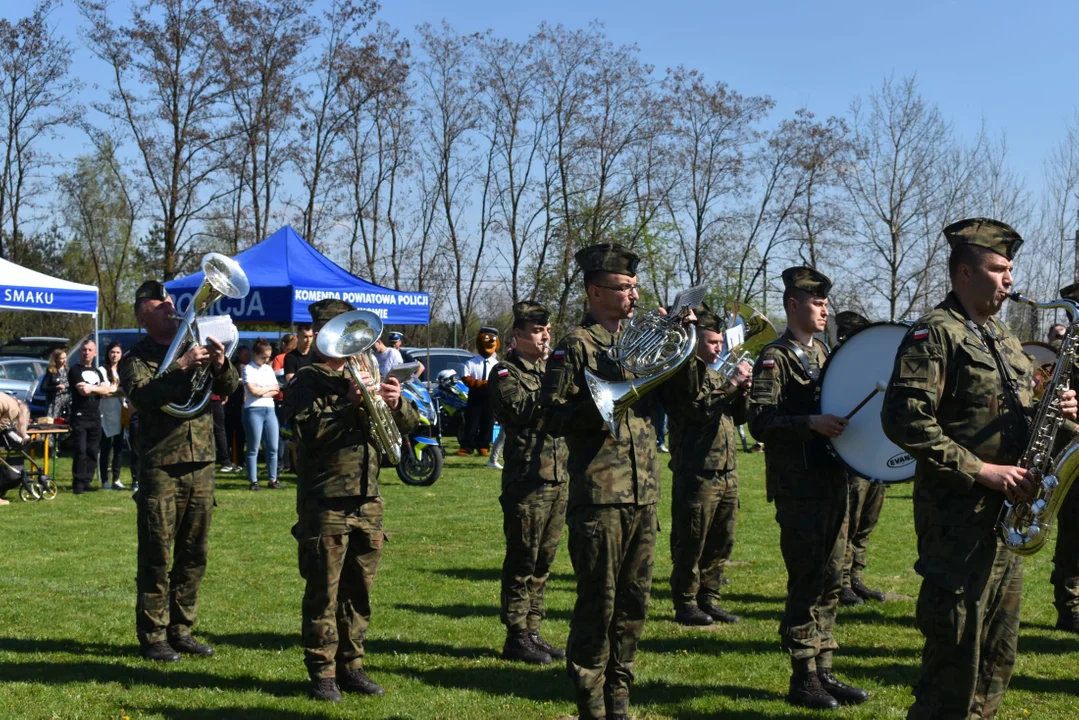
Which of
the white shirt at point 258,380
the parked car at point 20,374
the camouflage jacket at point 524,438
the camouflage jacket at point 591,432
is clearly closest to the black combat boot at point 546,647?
the camouflage jacket at point 524,438

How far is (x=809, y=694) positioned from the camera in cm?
553

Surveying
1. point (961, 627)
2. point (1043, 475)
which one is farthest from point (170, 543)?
point (1043, 475)

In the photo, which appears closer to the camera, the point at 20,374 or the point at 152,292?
the point at 152,292

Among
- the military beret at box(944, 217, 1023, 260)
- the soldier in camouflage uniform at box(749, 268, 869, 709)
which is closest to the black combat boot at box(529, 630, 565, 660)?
the soldier in camouflage uniform at box(749, 268, 869, 709)

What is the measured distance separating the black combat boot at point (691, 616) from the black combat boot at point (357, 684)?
247cm

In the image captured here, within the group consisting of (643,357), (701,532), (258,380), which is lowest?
(701,532)

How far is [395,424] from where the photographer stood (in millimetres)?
5652

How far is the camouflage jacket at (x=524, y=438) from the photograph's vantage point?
6.25 m

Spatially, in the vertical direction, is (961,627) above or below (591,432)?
below

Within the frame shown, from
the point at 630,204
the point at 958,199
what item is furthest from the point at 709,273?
the point at 958,199

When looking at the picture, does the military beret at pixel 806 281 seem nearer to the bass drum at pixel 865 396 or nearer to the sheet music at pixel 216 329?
→ the bass drum at pixel 865 396

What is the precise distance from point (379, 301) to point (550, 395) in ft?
43.1

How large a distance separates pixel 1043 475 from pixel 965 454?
0.91 feet

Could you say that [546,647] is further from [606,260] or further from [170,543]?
[606,260]
